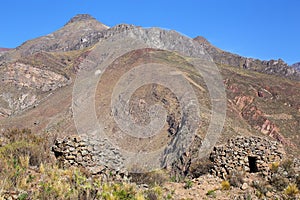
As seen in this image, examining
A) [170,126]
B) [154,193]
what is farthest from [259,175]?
[170,126]

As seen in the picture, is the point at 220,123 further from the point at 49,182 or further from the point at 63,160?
the point at 49,182

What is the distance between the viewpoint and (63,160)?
10500 mm

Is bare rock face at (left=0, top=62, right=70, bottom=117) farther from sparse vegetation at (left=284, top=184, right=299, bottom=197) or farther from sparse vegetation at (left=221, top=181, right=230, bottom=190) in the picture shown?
sparse vegetation at (left=284, top=184, right=299, bottom=197)

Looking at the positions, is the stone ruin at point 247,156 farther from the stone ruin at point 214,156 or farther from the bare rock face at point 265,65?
the bare rock face at point 265,65

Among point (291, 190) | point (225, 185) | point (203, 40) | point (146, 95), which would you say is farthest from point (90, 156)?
point (203, 40)

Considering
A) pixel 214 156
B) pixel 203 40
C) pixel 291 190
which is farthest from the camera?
pixel 203 40

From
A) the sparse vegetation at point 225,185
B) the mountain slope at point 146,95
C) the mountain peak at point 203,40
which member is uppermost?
the mountain peak at point 203,40

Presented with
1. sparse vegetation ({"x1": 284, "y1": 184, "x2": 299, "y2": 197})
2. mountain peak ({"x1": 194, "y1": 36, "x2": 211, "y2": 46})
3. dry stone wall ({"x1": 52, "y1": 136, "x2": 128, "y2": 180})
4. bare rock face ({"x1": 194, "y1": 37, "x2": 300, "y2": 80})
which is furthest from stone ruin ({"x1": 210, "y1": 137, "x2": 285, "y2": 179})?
mountain peak ({"x1": 194, "y1": 36, "x2": 211, "y2": 46})

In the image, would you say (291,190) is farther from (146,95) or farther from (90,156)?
(146,95)

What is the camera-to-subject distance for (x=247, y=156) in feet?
41.4

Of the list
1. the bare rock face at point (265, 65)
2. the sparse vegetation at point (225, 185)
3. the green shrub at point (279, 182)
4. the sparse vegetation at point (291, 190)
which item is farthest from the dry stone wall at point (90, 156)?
the bare rock face at point (265, 65)

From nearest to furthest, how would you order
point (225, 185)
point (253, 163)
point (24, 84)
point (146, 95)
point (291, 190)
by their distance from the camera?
point (291, 190)
point (225, 185)
point (253, 163)
point (146, 95)
point (24, 84)

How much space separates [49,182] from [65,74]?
9116 centimetres

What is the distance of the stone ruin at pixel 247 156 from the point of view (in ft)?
40.5
